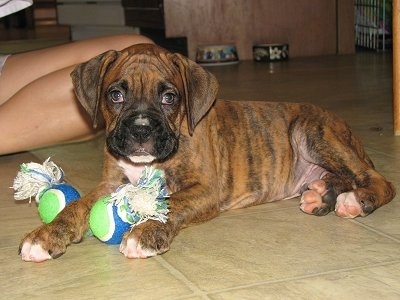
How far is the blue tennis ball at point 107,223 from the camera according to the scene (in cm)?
289

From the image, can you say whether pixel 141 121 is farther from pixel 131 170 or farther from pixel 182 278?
pixel 182 278

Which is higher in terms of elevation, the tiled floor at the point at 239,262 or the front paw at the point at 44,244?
the front paw at the point at 44,244

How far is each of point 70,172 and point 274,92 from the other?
2.92 metres

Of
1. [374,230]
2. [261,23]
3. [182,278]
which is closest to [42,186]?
[182,278]

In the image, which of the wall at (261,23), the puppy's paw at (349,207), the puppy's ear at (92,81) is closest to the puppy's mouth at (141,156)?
the puppy's ear at (92,81)

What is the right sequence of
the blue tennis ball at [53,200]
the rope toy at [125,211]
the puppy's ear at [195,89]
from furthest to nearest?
1. the puppy's ear at [195,89]
2. the blue tennis ball at [53,200]
3. the rope toy at [125,211]

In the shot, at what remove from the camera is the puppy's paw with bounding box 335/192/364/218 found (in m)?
3.19

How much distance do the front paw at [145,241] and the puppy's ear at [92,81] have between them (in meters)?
0.69

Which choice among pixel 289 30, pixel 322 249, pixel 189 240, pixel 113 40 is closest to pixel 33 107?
pixel 113 40

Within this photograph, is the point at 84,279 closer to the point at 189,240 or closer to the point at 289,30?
the point at 189,240

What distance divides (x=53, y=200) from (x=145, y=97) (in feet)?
1.90

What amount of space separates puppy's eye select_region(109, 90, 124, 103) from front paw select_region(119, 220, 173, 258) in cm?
61

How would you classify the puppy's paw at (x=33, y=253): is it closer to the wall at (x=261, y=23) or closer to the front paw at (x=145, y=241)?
the front paw at (x=145, y=241)

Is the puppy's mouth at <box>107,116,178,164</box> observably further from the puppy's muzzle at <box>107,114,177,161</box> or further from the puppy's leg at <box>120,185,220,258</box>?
the puppy's leg at <box>120,185,220,258</box>
